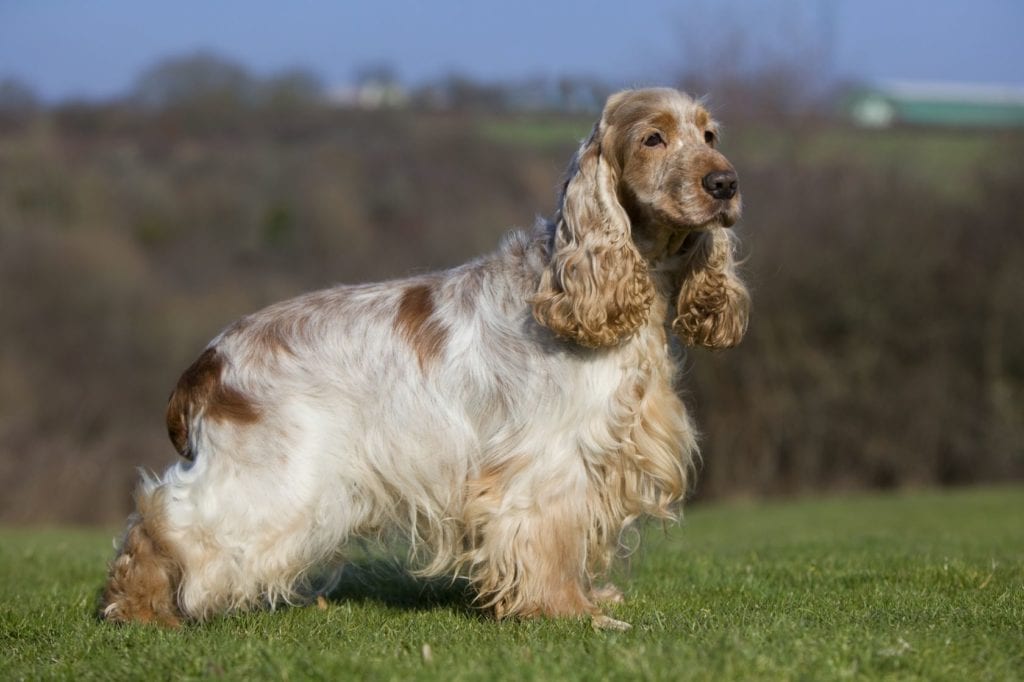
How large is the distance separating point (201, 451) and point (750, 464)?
2259cm

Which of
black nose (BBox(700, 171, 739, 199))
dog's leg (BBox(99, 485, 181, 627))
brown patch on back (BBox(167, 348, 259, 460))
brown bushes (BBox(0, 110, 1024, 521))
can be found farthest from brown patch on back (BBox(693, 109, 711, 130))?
brown bushes (BBox(0, 110, 1024, 521))

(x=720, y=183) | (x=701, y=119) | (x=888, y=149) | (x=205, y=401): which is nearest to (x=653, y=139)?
(x=701, y=119)

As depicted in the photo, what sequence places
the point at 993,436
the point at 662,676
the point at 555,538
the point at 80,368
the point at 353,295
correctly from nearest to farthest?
the point at 662,676, the point at 555,538, the point at 353,295, the point at 993,436, the point at 80,368

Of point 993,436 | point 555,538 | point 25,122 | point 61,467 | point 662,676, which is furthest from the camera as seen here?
point 25,122

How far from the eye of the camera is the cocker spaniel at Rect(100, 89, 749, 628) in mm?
5984

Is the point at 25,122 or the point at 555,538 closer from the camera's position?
the point at 555,538

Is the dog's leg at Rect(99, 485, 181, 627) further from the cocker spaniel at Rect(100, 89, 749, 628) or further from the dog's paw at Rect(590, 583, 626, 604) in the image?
the dog's paw at Rect(590, 583, 626, 604)

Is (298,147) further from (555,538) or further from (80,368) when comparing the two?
(555,538)

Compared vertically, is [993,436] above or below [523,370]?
below

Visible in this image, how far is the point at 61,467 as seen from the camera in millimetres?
24156

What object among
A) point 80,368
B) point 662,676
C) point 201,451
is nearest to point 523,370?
point 201,451

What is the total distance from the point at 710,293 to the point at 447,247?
91.8 feet

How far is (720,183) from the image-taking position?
5797 mm

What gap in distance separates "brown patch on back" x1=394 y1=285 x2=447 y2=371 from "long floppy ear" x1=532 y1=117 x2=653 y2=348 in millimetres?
560
